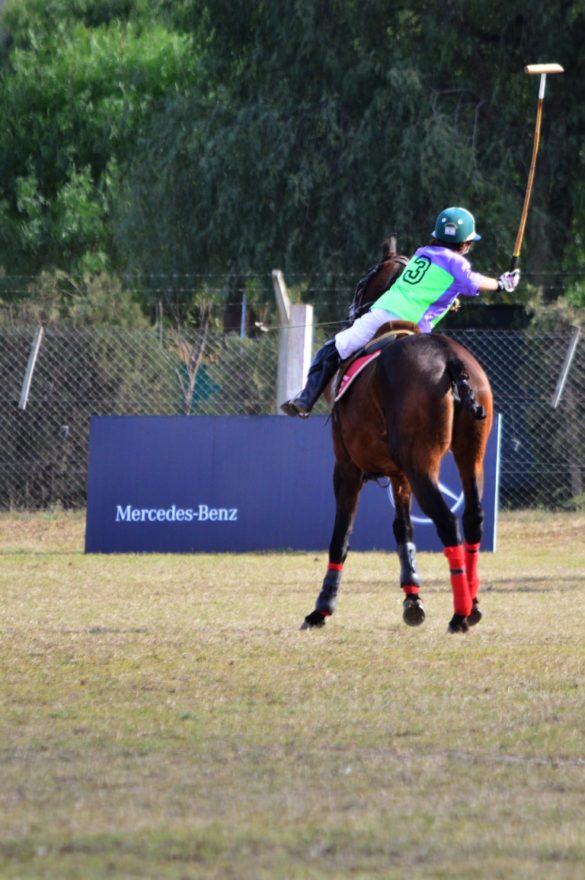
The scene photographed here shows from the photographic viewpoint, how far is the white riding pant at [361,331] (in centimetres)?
1030

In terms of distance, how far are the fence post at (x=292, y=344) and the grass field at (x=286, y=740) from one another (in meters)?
5.76

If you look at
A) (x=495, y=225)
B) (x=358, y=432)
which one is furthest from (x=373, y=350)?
(x=495, y=225)

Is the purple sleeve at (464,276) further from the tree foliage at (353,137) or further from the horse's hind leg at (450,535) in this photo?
the tree foliage at (353,137)

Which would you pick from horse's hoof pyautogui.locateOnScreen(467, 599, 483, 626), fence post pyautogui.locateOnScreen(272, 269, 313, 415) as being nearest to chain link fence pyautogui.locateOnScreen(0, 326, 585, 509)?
fence post pyautogui.locateOnScreen(272, 269, 313, 415)

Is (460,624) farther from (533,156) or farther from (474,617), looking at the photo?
(533,156)

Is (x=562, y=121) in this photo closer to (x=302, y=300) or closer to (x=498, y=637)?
(x=302, y=300)

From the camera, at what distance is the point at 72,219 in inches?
1567

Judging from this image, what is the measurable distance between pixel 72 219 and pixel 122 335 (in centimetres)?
1871

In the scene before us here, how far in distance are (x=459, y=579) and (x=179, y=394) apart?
12481 millimetres

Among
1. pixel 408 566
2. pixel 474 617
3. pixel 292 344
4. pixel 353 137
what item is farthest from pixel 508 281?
pixel 353 137

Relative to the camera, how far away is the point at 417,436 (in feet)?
31.1

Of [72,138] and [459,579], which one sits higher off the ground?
[459,579]

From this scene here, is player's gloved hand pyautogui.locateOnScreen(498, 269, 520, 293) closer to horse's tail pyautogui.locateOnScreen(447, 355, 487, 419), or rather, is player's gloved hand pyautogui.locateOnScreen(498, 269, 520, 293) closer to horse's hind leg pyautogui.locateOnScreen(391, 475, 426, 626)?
horse's tail pyautogui.locateOnScreen(447, 355, 487, 419)

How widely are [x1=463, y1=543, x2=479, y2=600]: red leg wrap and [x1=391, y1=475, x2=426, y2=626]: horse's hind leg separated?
0.32 meters
